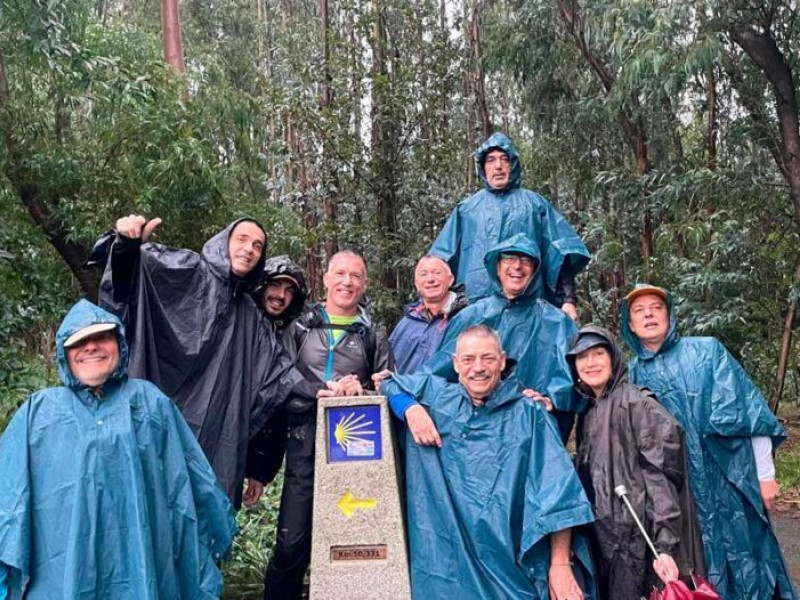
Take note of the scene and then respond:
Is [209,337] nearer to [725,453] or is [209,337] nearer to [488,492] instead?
[488,492]

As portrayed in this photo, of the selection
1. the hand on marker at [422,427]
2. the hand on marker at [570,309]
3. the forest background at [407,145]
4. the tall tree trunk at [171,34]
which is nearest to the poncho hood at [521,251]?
the hand on marker at [570,309]

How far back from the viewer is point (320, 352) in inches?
143

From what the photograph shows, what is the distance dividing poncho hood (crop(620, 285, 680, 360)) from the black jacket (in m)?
1.17

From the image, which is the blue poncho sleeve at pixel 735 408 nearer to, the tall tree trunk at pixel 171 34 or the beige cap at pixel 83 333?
the beige cap at pixel 83 333

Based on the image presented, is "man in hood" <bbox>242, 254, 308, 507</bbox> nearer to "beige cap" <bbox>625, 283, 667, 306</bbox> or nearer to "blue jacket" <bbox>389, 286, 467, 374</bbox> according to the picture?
"blue jacket" <bbox>389, 286, 467, 374</bbox>

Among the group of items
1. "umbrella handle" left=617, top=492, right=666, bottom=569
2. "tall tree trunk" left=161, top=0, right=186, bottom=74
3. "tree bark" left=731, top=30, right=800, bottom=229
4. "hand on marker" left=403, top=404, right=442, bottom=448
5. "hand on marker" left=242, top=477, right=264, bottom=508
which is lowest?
"umbrella handle" left=617, top=492, right=666, bottom=569

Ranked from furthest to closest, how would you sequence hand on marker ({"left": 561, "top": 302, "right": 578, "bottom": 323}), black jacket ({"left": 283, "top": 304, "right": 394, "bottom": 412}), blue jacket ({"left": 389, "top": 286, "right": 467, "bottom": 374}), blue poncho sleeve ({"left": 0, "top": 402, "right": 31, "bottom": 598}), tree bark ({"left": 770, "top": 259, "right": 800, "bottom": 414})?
1. tree bark ({"left": 770, "top": 259, "right": 800, "bottom": 414})
2. blue jacket ({"left": 389, "top": 286, "right": 467, "bottom": 374})
3. hand on marker ({"left": 561, "top": 302, "right": 578, "bottom": 323})
4. black jacket ({"left": 283, "top": 304, "right": 394, "bottom": 412})
5. blue poncho sleeve ({"left": 0, "top": 402, "right": 31, "bottom": 598})

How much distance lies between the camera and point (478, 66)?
34.8 feet

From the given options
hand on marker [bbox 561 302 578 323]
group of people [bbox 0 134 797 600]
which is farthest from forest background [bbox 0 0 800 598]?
hand on marker [bbox 561 302 578 323]

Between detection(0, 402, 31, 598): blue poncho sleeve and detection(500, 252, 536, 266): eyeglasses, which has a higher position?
detection(500, 252, 536, 266): eyeglasses

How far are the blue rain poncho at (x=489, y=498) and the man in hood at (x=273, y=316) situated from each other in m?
0.90

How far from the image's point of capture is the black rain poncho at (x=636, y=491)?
2939mm

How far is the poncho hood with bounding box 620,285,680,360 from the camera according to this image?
143 inches

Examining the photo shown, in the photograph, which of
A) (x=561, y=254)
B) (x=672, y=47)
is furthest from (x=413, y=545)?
(x=672, y=47)
